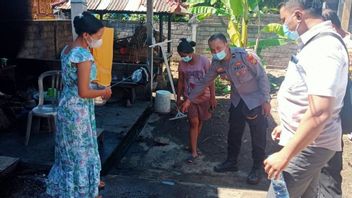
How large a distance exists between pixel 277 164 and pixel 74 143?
6.10 feet

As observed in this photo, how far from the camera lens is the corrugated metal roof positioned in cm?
776

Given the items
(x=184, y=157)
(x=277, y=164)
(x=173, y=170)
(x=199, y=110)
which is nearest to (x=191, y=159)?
(x=184, y=157)

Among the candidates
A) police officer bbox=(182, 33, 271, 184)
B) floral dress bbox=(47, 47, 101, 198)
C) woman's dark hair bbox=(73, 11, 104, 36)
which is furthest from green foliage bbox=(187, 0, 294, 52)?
floral dress bbox=(47, 47, 101, 198)

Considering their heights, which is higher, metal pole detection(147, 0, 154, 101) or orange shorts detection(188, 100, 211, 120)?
metal pole detection(147, 0, 154, 101)

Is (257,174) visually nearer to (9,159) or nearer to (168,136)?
(168,136)

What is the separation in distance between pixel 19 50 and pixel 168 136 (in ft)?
14.0

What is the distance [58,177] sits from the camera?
3094 millimetres

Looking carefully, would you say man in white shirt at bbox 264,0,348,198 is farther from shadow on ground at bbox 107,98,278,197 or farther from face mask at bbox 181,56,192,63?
face mask at bbox 181,56,192,63

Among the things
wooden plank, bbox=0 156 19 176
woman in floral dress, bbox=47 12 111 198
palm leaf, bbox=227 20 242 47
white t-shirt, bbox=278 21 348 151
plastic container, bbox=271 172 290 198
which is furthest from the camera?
palm leaf, bbox=227 20 242 47

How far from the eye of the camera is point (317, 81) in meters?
1.84

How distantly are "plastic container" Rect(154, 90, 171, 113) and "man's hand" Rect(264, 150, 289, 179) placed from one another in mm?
5064

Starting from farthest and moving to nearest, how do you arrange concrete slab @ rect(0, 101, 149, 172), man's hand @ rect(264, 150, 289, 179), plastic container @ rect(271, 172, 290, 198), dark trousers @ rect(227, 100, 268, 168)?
concrete slab @ rect(0, 101, 149, 172) < dark trousers @ rect(227, 100, 268, 168) < plastic container @ rect(271, 172, 290, 198) < man's hand @ rect(264, 150, 289, 179)

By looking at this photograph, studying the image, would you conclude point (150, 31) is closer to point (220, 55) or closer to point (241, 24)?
point (241, 24)

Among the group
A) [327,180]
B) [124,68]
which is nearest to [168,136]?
[124,68]
